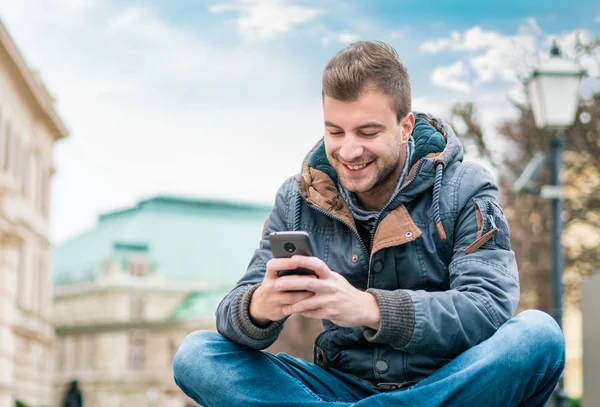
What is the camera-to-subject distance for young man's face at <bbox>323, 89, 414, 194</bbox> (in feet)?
9.86

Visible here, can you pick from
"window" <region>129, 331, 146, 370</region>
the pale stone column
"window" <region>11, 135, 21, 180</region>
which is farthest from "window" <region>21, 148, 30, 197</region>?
"window" <region>129, 331, 146, 370</region>

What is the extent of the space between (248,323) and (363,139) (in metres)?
0.67

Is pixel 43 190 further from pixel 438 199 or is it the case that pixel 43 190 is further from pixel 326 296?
pixel 326 296

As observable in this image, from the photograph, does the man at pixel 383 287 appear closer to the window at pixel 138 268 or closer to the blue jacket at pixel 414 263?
the blue jacket at pixel 414 263

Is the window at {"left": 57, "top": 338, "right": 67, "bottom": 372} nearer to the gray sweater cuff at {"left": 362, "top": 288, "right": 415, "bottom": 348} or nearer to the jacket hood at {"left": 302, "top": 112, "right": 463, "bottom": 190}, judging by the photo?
the jacket hood at {"left": 302, "top": 112, "right": 463, "bottom": 190}

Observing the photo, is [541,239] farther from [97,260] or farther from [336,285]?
[97,260]

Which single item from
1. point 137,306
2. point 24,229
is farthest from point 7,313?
point 137,306

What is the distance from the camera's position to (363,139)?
9.99 feet

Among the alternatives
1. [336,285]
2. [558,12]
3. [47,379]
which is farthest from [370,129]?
[47,379]

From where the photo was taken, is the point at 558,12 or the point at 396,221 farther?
the point at 558,12

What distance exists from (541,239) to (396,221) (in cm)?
1732

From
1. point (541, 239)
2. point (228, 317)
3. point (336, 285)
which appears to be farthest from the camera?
point (541, 239)

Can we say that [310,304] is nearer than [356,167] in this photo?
Yes

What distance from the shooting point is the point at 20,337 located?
31.6m
